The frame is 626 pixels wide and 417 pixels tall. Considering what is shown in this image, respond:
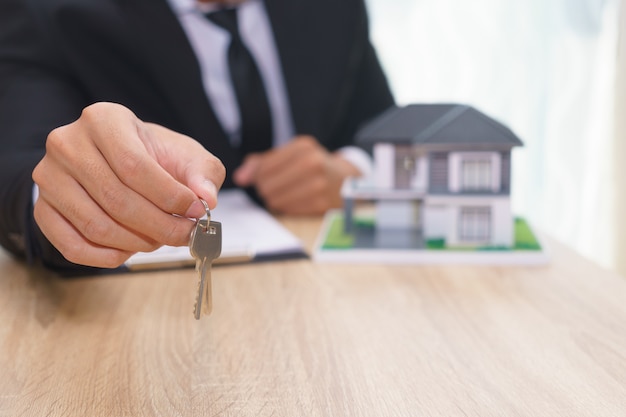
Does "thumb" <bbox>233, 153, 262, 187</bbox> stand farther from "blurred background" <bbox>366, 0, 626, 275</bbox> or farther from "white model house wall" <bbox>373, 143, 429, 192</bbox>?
"blurred background" <bbox>366, 0, 626, 275</bbox>

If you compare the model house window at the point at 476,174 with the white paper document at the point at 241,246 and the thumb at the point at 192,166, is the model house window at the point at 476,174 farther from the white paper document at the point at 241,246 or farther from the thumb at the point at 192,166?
the thumb at the point at 192,166

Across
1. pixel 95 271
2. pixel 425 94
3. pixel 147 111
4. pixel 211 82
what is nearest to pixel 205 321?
pixel 95 271

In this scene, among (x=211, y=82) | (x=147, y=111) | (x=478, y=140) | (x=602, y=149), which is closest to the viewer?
(x=478, y=140)

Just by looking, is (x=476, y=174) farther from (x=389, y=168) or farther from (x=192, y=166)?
(x=192, y=166)

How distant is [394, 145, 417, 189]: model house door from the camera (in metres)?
0.86

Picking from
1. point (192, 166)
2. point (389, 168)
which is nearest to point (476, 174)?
point (389, 168)

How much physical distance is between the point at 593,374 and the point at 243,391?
0.85 ft

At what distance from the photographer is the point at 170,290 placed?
679 millimetres

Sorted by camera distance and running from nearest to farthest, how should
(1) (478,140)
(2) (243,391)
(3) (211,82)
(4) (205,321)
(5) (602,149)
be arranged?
1. (2) (243,391)
2. (4) (205,321)
3. (1) (478,140)
4. (3) (211,82)
5. (5) (602,149)

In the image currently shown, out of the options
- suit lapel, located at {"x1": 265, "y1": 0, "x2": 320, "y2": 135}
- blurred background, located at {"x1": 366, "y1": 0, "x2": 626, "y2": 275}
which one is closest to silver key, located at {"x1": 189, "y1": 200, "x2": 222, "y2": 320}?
suit lapel, located at {"x1": 265, "y1": 0, "x2": 320, "y2": 135}

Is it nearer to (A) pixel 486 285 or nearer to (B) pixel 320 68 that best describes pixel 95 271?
(A) pixel 486 285

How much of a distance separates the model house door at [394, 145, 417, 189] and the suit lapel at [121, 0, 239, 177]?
32 cm

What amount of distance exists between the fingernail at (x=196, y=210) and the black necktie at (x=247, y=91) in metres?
0.71

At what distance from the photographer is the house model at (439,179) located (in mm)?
720
